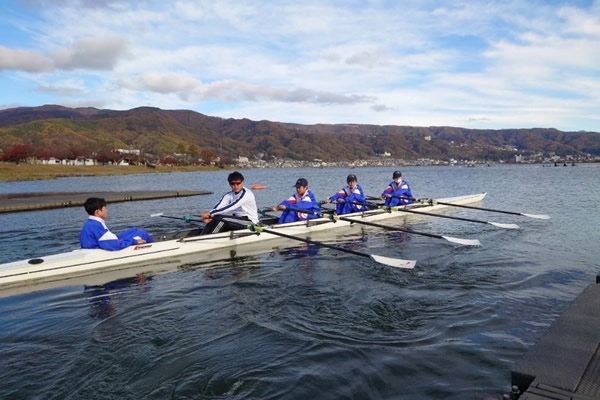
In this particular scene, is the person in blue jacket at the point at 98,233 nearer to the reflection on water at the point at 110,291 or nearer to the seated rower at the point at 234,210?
the reflection on water at the point at 110,291

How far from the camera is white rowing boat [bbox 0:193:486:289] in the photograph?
9.45m

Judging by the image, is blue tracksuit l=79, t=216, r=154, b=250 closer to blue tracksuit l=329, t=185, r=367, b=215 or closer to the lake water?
the lake water

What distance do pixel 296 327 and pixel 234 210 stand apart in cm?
635

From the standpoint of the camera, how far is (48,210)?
2616cm

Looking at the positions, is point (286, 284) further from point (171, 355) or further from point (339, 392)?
point (339, 392)

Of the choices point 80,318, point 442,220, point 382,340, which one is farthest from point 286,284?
point 442,220

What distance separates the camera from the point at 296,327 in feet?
23.1

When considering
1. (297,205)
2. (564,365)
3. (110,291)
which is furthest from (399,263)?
(110,291)

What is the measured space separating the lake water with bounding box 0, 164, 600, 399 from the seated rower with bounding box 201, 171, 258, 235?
4.12 feet

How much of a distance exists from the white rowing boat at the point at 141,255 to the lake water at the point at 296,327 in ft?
1.83

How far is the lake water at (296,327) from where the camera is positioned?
529 centimetres

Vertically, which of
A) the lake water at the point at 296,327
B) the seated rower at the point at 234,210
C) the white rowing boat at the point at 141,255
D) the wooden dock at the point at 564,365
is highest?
the seated rower at the point at 234,210

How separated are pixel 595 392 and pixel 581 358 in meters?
0.64

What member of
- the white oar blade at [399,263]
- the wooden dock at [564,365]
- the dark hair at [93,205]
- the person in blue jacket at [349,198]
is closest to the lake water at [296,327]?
the white oar blade at [399,263]
